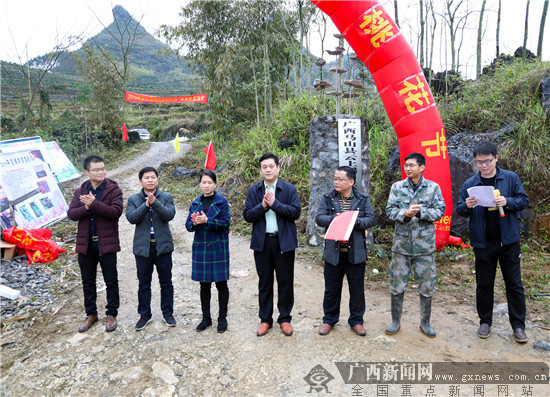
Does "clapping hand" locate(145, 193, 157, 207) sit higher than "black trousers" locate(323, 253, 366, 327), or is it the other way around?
"clapping hand" locate(145, 193, 157, 207)

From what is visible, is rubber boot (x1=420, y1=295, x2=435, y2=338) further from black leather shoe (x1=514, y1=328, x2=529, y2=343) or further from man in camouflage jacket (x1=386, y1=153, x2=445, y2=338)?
black leather shoe (x1=514, y1=328, x2=529, y2=343)

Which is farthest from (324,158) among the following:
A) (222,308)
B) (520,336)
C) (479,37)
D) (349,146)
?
(479,37)

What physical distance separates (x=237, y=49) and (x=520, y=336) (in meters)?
10.8

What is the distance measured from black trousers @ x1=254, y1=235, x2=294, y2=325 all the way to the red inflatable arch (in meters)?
2.85

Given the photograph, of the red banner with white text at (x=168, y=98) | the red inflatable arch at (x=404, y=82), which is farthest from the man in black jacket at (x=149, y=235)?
the red banner with white text at (x=168, y=98)

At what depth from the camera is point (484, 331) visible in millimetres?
2990

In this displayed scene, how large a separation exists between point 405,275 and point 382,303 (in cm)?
92

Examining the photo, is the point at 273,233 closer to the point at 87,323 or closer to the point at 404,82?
the point at 87,323

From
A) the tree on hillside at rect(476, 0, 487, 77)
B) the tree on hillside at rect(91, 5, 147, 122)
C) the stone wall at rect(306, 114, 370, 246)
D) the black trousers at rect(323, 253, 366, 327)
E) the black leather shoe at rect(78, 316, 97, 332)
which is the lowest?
the black leather shoe at rect(78, 316, 97, 332)

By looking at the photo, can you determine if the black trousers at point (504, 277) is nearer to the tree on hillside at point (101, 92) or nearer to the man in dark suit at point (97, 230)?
the man in dark suit at point (97, 230)

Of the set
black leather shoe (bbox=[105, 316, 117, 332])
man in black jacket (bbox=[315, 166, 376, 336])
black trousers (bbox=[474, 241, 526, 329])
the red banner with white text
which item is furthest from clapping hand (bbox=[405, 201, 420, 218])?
the red banner with white text

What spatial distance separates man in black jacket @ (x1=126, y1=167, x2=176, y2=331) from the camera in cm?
316

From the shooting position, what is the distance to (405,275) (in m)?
3.02

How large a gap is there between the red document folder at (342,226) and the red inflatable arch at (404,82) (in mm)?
2563
